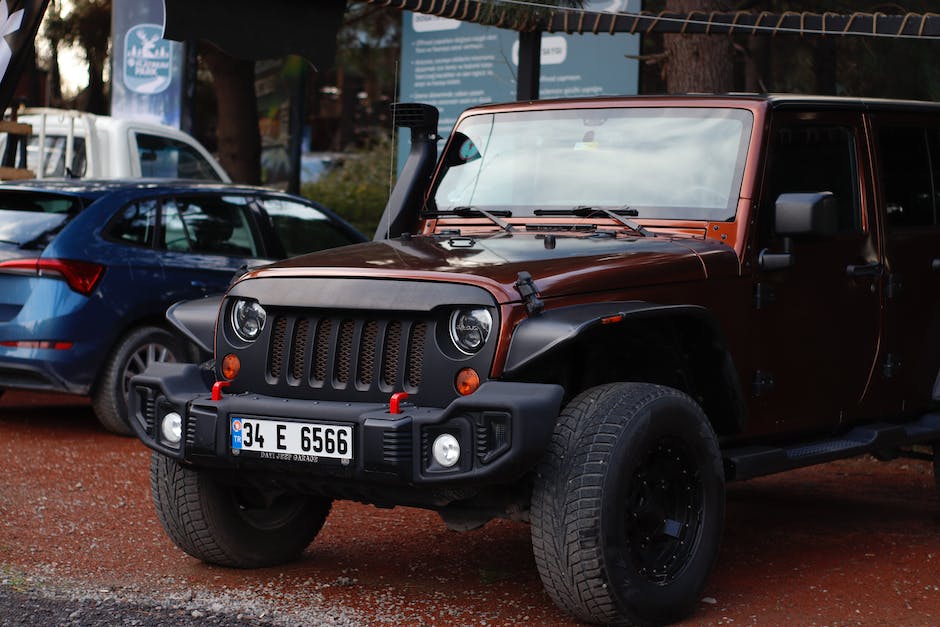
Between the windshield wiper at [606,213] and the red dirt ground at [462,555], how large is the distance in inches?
56.0

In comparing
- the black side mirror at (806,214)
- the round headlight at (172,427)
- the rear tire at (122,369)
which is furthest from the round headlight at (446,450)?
the rear tire at (122,369)

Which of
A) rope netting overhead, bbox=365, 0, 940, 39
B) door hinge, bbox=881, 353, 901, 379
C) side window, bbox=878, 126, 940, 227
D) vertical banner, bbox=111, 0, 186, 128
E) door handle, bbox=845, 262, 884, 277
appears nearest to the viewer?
door handle, bbox=845, 262, 884, 277

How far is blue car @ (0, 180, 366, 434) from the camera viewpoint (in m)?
8.44

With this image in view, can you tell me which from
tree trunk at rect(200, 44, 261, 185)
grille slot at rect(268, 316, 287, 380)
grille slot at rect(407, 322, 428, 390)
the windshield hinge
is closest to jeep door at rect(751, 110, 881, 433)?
the windshield hinge

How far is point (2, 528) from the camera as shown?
6.35 m

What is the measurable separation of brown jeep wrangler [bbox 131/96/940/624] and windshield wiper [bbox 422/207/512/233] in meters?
0.02

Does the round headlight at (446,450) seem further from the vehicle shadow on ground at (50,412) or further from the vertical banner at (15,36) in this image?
Result: the vehicle shadow on ground at (50,412)

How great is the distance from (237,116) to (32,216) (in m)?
8.79

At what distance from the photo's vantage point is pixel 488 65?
1353 cm

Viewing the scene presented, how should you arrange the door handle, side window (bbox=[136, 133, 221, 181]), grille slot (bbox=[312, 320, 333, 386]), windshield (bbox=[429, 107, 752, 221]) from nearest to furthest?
grille slot (bbox=[312, 320, 333, 386]), windshield (bbox=[429, 107, 752, 221]), the door handle, side window (bbox=[136, 133, 221, 181])

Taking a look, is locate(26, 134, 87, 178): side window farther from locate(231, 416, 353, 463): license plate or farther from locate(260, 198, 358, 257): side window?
locate(231, 416, 353, 463): license plate

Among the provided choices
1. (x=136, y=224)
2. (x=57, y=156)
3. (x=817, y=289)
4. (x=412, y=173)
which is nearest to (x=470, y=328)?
(x=817, y=289)

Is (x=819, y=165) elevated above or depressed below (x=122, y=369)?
above

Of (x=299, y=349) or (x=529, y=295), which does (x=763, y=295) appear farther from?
(x=299, y=349)
